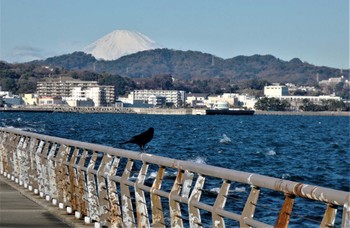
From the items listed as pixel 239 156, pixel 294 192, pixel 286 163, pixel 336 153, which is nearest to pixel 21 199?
pixel 294 192

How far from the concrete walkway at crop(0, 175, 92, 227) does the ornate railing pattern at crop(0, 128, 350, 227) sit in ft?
0.56

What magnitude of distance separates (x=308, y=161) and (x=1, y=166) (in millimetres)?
32125

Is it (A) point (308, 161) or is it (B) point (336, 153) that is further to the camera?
(B) point (336, 153)

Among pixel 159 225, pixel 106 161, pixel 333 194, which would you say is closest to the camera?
pixel 333 194

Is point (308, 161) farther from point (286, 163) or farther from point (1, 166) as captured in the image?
point (1, 166)

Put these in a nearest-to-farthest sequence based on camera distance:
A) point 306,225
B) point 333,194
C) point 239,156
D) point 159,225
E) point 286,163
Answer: point 333,194 → point 159,225 → point 306,225 → point 286,163 → point 239,156

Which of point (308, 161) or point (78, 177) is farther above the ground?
point (78, 177)

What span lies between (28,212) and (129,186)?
3.06 m

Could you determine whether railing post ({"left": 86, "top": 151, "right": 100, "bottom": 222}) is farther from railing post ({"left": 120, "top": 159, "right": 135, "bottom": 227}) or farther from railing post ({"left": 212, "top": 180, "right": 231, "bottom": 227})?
railing post ({"left": 212, "top": 180, "right": 231, "bottom": 227})

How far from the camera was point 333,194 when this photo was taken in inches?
252

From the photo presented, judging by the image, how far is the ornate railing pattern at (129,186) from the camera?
7024 mm

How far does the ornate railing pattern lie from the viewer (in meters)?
7.02

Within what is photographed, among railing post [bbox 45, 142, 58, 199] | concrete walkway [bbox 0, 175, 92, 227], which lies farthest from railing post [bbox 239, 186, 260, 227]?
railing post [bbox 45, 142, 58, 199]

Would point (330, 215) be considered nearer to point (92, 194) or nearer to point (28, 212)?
point (92, 194)
